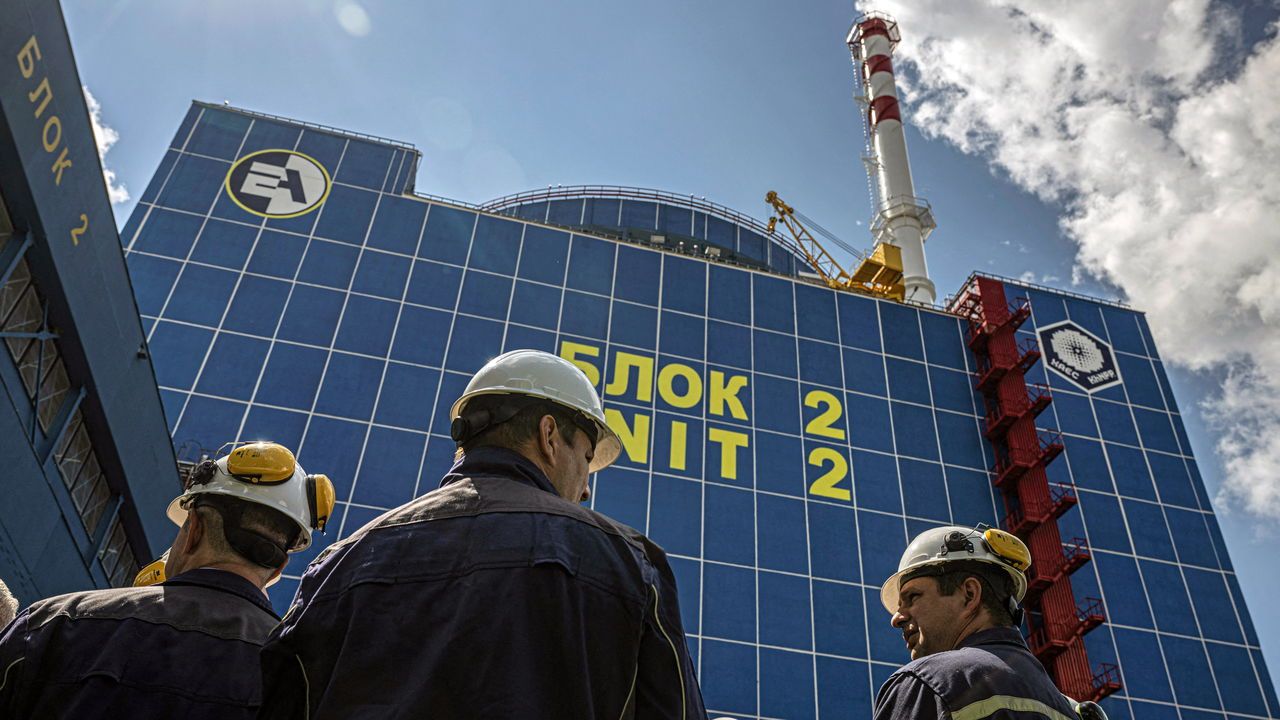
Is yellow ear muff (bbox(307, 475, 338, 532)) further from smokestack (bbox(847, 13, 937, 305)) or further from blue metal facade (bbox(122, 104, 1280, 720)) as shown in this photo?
smokestack (bbox(847, 13, 937, 305))

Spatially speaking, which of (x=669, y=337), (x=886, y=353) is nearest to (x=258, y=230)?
(x=669, y=337)

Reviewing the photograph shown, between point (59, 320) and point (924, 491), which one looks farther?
point (924, 491)

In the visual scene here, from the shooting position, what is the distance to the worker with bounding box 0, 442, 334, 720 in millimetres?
3301

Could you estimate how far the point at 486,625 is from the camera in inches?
94.0

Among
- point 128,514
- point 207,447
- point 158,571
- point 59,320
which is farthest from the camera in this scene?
point 207,447

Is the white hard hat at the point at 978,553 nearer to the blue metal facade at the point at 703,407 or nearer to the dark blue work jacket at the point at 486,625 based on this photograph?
the dark blue work jacket at the point at 486,625

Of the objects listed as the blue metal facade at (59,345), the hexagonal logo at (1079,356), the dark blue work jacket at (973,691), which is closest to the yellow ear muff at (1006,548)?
the dark blue work jacket at (973,691)

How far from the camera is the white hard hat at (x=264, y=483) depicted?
14.1ft

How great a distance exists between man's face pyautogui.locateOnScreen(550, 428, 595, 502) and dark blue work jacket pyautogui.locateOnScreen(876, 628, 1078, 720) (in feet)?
5.33

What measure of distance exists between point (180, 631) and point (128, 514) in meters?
10.8

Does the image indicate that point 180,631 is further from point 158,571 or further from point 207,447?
point 207,447

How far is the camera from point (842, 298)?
108 feet

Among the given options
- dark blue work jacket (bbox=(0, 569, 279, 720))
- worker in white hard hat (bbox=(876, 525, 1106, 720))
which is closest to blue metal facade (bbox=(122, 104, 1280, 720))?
worker in white hard hat (bbox=(876, 525, 1106, 720))

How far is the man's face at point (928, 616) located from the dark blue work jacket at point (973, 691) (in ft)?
2.36
